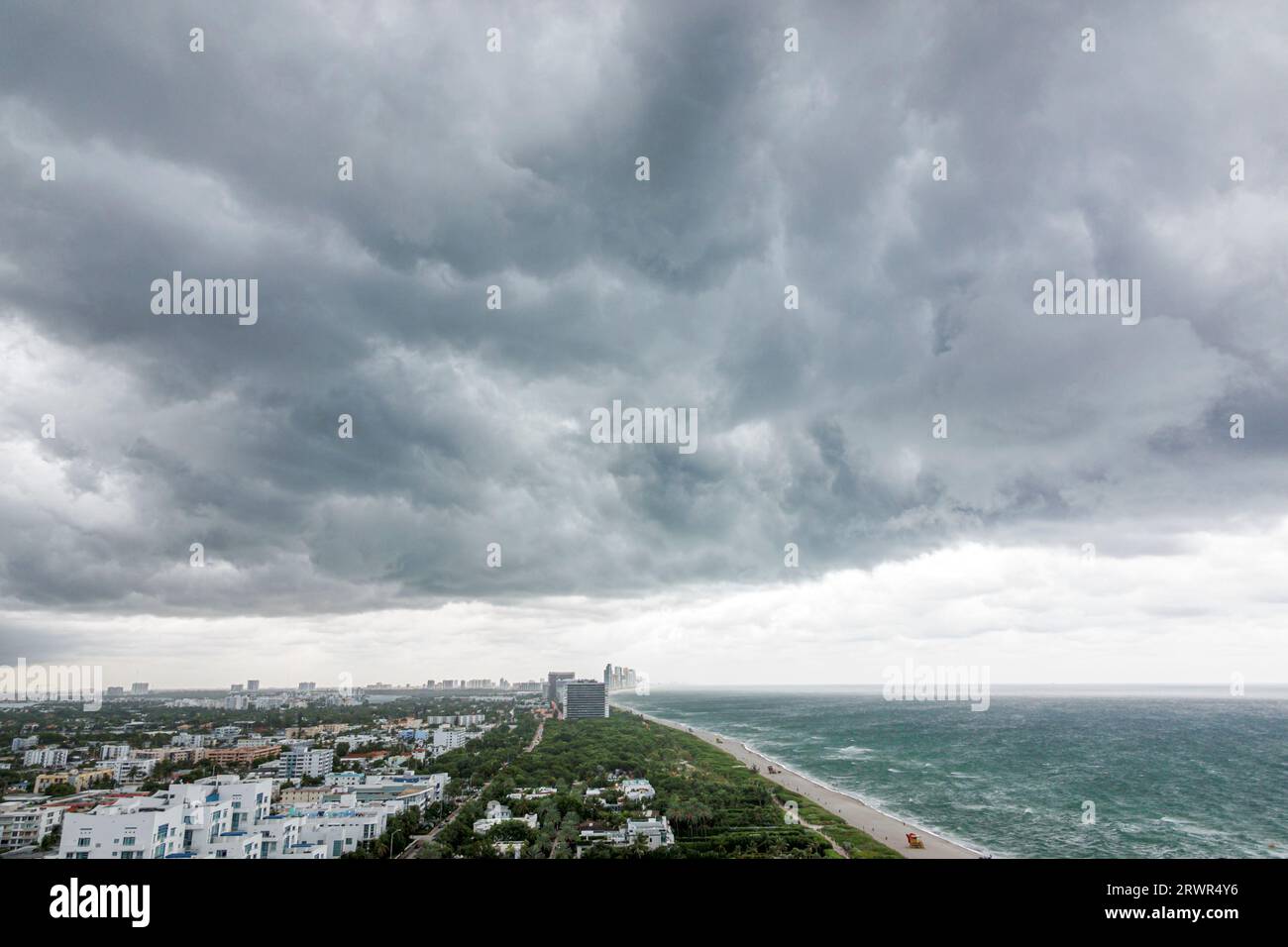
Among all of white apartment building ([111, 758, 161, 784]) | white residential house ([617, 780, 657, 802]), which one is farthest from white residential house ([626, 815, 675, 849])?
white apartment building ([111, 758, 161, 784])

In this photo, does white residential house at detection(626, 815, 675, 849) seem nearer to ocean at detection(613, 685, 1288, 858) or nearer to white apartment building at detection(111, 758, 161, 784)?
ocean at detection(613, 685, 1288, 858)

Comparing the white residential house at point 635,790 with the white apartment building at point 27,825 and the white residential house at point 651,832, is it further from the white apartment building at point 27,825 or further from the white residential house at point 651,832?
the white apartment building at point 27,825

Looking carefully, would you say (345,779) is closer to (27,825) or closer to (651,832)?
(27,825)

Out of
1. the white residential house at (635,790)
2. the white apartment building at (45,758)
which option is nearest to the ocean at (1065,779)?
the white residential house at (635,790)
